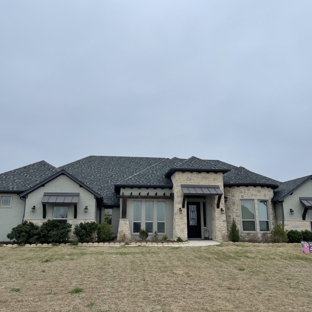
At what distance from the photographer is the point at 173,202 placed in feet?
64.6

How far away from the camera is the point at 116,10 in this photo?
17578mm

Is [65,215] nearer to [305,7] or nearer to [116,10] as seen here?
[116,10]

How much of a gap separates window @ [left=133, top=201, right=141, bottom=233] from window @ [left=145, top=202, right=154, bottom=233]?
0.49 meters

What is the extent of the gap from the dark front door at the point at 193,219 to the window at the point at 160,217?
6.16 ft

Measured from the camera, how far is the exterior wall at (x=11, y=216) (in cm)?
1823

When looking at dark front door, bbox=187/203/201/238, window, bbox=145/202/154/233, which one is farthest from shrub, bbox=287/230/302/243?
window, bbox=145/202/154/233

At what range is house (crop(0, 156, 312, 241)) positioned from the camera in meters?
18.2

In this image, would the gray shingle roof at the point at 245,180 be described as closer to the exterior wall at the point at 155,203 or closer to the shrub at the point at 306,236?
the shrub at the point at 306,236

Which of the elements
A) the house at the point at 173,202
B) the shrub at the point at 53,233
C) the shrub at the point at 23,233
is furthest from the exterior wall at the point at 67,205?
the shrub at the point at 53,233

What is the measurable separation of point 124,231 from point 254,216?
8851 millimetres

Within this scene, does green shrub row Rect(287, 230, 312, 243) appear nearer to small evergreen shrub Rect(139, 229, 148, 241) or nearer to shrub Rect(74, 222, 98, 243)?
small evergreen shrub Rect(139, 229, 148, 241)

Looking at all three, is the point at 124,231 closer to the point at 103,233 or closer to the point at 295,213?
the point at 103,233

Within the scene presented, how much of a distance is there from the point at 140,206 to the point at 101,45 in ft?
39.5

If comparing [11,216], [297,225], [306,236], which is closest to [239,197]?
[297,225]
